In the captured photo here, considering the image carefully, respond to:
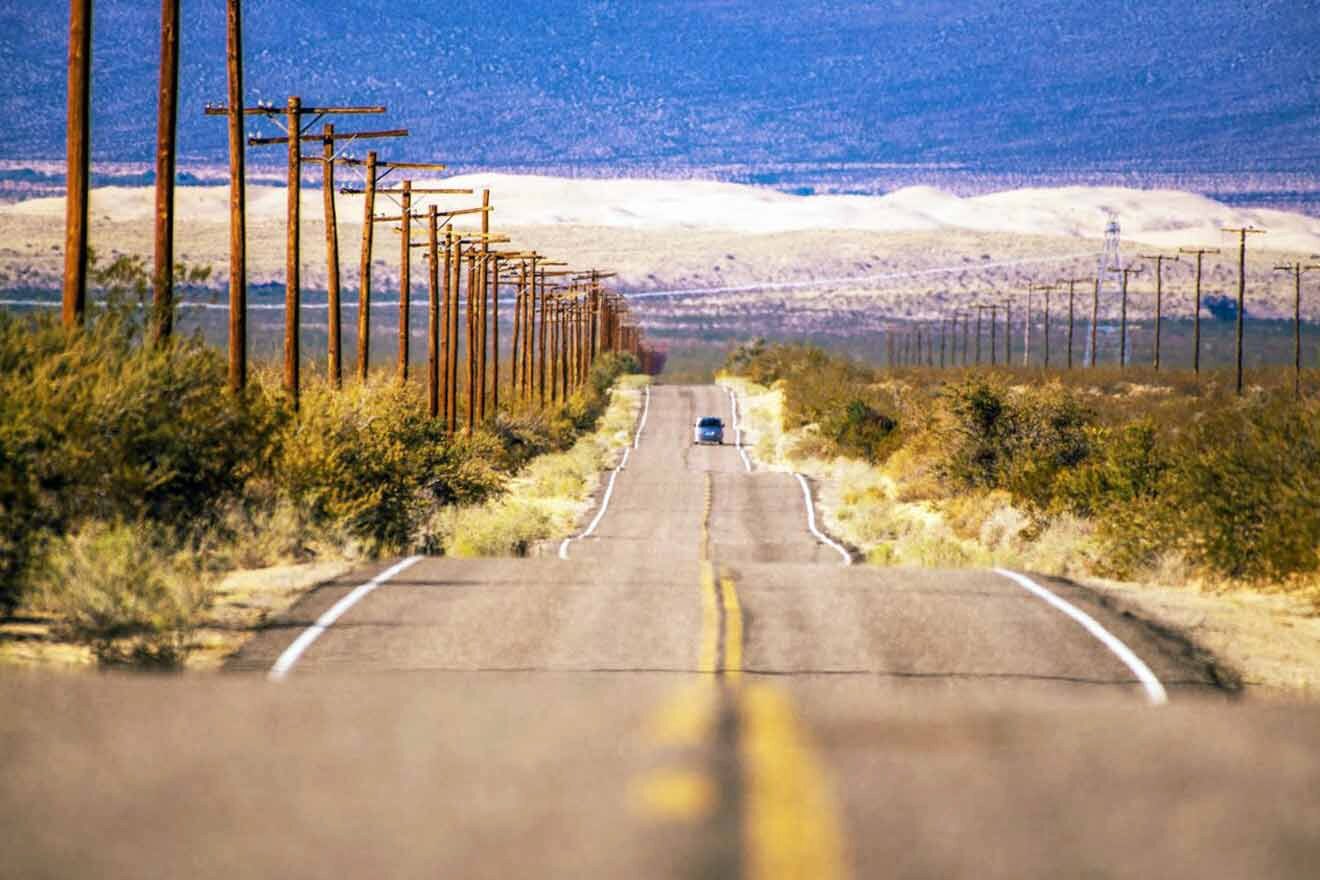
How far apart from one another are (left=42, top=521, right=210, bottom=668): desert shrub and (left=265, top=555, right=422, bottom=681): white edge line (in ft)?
2.65

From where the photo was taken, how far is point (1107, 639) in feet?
50.5

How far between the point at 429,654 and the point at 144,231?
574ft

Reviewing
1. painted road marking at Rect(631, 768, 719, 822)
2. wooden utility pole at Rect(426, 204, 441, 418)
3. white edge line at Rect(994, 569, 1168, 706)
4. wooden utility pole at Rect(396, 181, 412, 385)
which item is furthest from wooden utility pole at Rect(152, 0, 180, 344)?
wooden utility pole at Rect(426, 204, 441, 418)

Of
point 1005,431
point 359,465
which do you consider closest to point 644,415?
point 1005,431

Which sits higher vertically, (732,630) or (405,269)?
(405,269)

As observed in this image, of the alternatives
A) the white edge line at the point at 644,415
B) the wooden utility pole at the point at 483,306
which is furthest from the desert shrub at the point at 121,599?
the white edge line at the point at 644,415

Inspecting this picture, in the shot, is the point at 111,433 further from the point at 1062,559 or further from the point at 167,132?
the point at 1062,559

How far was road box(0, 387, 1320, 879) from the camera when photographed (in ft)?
23.9

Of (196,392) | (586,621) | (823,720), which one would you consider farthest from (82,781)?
(196,392)

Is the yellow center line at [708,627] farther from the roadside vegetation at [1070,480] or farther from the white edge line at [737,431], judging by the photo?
the white edge line at [737,431]

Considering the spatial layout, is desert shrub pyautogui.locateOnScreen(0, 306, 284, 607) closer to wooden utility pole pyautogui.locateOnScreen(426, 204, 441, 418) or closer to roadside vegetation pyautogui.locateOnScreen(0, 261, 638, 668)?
roadside vegetation pyautogui.locateOnScreen(0, 261, 638, 668)

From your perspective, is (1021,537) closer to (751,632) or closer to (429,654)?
(751,632)

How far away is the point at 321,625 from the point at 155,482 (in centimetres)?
395

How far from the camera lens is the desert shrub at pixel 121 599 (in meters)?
13.7
